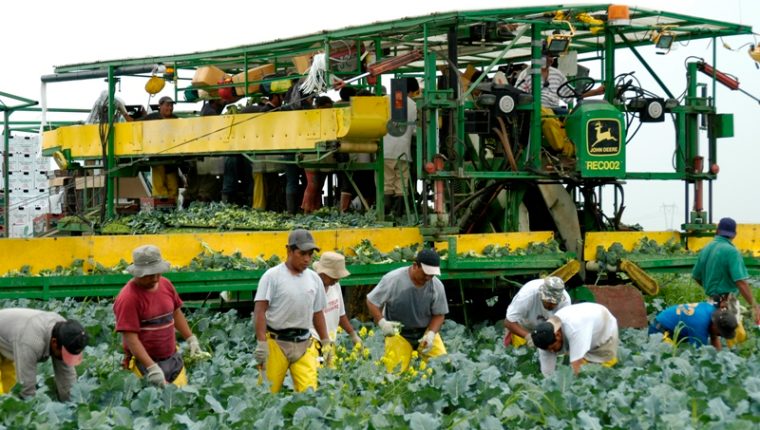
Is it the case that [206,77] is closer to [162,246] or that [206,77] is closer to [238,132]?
[238,132]

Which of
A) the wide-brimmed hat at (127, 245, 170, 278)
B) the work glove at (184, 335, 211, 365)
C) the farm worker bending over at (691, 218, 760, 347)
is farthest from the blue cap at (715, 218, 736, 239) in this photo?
the wide-brimmed hat at (127, 245, 170, 278)

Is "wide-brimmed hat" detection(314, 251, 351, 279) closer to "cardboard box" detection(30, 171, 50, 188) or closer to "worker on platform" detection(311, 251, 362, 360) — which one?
"worker on platform" detection(311, 251, 362, 360)

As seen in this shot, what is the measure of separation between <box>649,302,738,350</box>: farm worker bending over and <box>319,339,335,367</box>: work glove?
10.2 feet

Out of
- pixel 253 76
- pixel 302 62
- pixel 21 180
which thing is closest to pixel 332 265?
pixel 302 62

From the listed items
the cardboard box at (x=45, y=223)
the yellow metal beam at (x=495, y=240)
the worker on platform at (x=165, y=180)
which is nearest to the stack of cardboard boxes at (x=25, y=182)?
the cardboard box at (x=45, y=223)

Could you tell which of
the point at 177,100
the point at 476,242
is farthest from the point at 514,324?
the point at 177,100

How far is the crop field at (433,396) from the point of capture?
8.00 metres

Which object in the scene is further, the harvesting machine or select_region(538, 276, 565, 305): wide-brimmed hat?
the harvesting machine

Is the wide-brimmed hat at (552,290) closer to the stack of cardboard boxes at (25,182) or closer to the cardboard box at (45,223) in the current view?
the cardboard box at (45,223)

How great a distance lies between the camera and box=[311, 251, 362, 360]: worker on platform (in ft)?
34.6

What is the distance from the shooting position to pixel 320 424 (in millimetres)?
7957

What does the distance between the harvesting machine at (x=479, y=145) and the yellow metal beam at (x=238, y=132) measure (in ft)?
0.08

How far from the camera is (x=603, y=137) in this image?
14.7 meters

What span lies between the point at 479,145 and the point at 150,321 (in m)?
7.02
